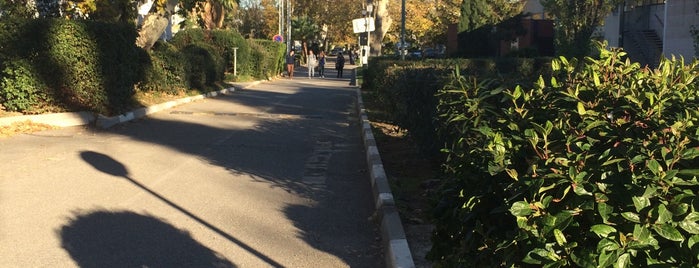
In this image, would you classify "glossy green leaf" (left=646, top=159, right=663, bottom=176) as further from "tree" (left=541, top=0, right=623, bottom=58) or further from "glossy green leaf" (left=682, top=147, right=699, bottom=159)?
"tree" (left=541, top=0, right=623, bottom=58)

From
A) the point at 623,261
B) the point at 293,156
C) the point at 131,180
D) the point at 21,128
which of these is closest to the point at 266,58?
the point at 21,128

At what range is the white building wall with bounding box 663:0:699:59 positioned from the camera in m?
23.6

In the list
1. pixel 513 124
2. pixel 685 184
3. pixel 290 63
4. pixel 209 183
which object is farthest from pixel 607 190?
pixel 290 63

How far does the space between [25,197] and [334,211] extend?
329 centimetres

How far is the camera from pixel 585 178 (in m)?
2.48

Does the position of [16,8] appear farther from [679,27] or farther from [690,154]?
[679,27]

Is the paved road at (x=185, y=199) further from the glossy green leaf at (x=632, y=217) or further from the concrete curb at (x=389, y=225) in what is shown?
the glossy green leaf at (x=632, y=217)

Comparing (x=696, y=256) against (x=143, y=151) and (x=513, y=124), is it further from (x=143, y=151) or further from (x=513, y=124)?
(x=143, y=151)

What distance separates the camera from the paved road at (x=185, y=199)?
5.21 m

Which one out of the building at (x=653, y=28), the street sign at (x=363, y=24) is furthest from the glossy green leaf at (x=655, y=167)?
the street sign at (x=363, y=24)

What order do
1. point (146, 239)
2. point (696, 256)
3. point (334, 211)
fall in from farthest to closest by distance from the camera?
point (334, 211) → point (146, 239) → point (696, 256)

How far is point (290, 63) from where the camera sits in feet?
124

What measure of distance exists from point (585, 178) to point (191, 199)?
5247 mm

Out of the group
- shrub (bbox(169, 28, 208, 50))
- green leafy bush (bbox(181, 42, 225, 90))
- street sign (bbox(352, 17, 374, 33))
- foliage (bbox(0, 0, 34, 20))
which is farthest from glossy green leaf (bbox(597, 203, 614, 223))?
street sign (bbox(352, 17, 374, 33))
